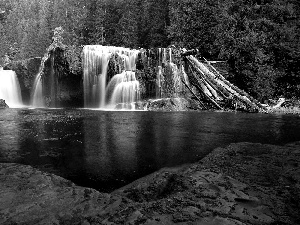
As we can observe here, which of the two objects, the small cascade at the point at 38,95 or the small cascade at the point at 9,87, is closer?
the small cascade at the point at 38,95

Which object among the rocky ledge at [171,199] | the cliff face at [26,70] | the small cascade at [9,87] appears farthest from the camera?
the small cascade at [9,87]

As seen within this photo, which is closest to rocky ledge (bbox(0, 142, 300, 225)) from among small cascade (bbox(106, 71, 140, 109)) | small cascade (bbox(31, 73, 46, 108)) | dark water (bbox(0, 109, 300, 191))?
dark water (bbox(0, 109, 300, 191))

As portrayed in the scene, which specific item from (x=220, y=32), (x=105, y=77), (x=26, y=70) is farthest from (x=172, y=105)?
(x=26, y=70)

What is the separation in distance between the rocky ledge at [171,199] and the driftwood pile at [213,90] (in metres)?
14.5

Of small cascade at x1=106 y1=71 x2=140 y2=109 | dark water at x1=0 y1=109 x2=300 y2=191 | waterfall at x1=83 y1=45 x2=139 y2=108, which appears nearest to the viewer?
dark water at x1=0 y1=109 x2=300 y2=191

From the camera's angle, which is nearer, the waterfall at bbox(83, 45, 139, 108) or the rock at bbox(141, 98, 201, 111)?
the rock at bbox(141, 98, 201, 111)

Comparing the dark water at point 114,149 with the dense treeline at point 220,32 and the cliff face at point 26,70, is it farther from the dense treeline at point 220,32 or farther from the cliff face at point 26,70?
the cliff face at point 26,70

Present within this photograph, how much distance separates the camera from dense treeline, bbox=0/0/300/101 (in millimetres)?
21734

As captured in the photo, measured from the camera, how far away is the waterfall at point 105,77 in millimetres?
24078

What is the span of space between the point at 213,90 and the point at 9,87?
28342 mm

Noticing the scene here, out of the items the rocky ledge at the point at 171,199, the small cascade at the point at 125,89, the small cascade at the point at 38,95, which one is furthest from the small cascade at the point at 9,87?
the rocky ledge at the point at 171,199

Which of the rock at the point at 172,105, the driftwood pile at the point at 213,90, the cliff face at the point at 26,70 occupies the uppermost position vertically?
the cliff face at the point at 26,70

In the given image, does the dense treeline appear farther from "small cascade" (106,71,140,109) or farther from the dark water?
the dark water

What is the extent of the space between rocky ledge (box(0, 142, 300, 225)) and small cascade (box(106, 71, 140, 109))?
19.0 metres
